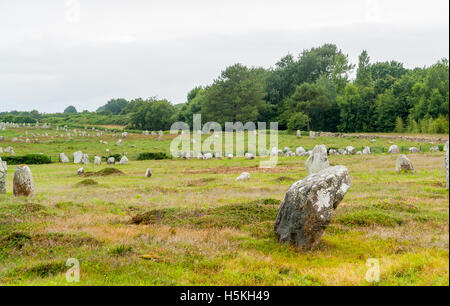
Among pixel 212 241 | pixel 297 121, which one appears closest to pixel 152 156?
pixel 297 121

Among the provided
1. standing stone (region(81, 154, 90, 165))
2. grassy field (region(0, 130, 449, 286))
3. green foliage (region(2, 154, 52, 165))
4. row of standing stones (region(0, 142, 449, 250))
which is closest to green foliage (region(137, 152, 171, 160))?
standing stone (region(81, 154, 90, 165))

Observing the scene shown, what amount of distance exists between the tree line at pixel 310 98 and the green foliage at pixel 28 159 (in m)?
48.2

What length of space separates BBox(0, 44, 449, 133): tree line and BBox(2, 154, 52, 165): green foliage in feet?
158

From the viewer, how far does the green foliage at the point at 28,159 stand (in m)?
45.9

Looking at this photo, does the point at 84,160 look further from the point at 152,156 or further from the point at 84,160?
the point at 152,156

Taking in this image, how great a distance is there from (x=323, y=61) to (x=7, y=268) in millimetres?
117425

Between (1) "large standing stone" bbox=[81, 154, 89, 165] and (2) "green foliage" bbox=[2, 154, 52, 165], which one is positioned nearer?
(2) "green foliage" bbox=[2, 154, 52, 165]

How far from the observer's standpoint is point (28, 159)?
46.6 m

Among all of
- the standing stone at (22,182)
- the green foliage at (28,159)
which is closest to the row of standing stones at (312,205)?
the standing stone at (22,182)

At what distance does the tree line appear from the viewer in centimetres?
7992

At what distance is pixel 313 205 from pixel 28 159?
4508 cm

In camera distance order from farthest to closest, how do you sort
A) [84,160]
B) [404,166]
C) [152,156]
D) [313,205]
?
[152,156] < [84,160] < [404,166] < [313,205]

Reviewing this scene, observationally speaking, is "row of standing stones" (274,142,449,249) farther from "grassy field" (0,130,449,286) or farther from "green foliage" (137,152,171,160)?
"green foliage" (137,152,171,160)

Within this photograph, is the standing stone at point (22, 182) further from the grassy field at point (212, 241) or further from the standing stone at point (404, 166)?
the standing stone at point (404, 166)
